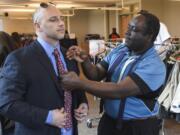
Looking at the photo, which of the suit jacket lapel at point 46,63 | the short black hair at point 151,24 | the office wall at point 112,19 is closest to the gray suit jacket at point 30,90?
the suit jacket lapel at point 46,63

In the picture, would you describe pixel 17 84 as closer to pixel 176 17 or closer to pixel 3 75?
pixel 3 75

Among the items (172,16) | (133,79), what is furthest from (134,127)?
(172,16)

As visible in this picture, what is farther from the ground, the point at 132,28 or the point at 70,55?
the point at 132,28

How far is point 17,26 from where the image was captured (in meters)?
17.6

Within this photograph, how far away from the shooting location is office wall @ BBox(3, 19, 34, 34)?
1719 cm

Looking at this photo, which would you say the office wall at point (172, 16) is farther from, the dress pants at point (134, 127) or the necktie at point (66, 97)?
the necktie at point (66, 97)

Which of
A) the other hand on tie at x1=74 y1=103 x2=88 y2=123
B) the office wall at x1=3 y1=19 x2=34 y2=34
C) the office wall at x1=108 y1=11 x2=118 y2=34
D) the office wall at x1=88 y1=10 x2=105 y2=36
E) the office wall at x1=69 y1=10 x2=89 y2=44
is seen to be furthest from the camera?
the office wall at x1=3 y1=19 x2=34 y2=34

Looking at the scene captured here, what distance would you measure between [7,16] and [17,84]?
1589cm

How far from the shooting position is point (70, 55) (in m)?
1.79

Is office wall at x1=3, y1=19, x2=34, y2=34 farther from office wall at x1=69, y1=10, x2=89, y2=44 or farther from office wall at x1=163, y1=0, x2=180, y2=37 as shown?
office wall at x1=163, y1=0, x2=180, y2=37

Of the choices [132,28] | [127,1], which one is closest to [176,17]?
[127,1]

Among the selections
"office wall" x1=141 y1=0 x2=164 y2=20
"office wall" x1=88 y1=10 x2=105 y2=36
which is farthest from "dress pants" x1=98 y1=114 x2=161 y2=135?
"office wall" x1=88 y1=10 x2=105 y2=36

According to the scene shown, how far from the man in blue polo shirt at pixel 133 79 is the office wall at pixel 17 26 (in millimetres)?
15810

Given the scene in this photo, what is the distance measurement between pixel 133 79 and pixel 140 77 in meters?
0.04
